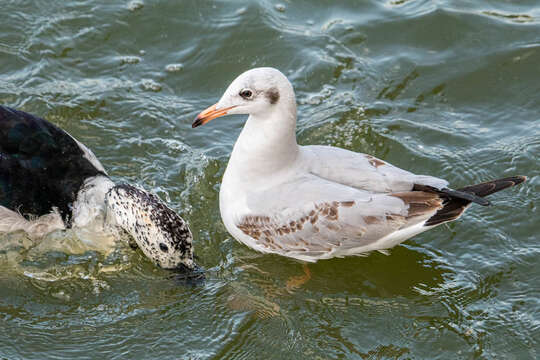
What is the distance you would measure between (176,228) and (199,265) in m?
0.53

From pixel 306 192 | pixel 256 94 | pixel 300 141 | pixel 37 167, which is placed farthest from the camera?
pixel 300 141

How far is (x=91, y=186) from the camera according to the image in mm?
6117

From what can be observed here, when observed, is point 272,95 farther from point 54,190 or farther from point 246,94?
point 54,190

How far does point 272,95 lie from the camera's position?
219 inches

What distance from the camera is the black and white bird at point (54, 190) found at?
5734mm

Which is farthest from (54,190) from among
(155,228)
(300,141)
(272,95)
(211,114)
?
(300,141)

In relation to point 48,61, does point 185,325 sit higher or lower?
lower

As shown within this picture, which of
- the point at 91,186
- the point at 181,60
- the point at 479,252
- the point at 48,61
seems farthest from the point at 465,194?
the point at 48,61

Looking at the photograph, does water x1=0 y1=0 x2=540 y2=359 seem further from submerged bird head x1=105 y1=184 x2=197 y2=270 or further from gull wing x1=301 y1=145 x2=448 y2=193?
gull wing x1=301 y1=145 x2=448 y2=193

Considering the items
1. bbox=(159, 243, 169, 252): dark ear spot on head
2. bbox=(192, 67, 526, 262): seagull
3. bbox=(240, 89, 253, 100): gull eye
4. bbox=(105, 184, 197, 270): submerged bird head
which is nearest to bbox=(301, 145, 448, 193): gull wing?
bbox=(192, 67, 526, 262): seagull

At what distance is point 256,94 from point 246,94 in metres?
0.08

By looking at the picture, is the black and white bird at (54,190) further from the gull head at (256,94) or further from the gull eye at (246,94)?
the gull eye at (246,94)

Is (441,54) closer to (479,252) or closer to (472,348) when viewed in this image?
(479,252)

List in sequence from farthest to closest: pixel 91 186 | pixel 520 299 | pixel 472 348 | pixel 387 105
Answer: pixel 387 105 < pixel 91 186 < pixel 520 299 < pixel 472 348
